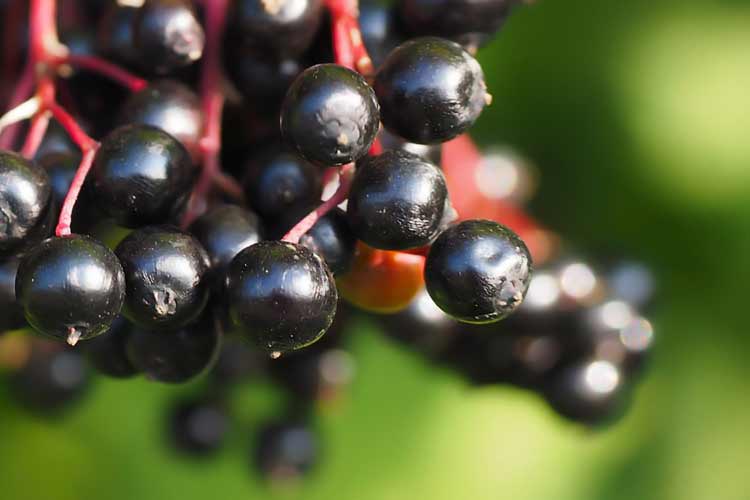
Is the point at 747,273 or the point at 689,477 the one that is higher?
the point at 747,273

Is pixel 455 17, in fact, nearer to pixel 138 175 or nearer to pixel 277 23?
pixel 277 23

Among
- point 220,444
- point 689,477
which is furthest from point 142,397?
point 689,477

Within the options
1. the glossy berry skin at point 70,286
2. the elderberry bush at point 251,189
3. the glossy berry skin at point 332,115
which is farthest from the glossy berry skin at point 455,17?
the glossy berry skin at point 70,286

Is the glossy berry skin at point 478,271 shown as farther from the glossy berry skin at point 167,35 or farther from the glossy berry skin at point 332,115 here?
the glossy berry skin at point 167,35

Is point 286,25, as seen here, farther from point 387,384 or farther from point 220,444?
point 387,384

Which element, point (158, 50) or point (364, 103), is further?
point (158, 50)

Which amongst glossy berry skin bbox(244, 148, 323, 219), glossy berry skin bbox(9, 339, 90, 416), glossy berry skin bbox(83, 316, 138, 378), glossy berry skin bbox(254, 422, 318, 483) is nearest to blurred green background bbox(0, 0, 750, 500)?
glossy berry skin bbox(254, 422, 318, 483)
